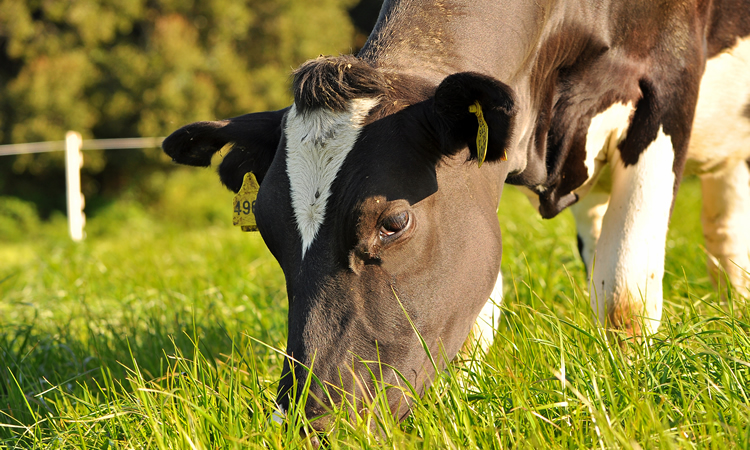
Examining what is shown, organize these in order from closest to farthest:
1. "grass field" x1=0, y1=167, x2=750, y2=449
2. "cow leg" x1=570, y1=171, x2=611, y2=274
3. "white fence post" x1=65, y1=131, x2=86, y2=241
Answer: "grass field" x1=0, y1=167, x2=750, y2=449, "cow leg" x1=570, y1=171, x2=611, y2=274, "white fence post" x1=65, y1=131, x2=86, y2=241

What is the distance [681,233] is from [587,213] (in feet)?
6.97

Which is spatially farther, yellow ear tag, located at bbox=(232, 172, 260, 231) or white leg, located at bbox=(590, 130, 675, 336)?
white leg, located at bbox=(590, 130, 675, 336)

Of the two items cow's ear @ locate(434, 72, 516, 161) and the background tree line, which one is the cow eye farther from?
the background tree line

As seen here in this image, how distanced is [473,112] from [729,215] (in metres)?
2.79

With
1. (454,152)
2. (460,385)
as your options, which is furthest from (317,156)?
(460,385)

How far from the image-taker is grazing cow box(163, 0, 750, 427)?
2070 millimetres

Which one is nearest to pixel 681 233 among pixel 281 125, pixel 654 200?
pixel 654 200

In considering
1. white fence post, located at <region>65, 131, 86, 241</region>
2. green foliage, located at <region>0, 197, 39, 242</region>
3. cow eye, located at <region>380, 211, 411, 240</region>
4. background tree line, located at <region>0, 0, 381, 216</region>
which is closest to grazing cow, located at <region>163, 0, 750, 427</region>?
cow eye, located at <region>380, 211, 411, 240</region>

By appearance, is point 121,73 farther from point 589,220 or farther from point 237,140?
point 237,140

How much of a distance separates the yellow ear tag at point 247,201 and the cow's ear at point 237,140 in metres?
0.09

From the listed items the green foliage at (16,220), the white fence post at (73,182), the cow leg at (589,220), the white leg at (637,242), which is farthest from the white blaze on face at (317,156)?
the green foliage at (16,220)

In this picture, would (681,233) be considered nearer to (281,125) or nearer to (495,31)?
(495,31)

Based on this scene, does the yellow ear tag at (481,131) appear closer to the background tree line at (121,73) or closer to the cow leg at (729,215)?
the cow leg at (729,215)

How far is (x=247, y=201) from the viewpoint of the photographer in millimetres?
2645
